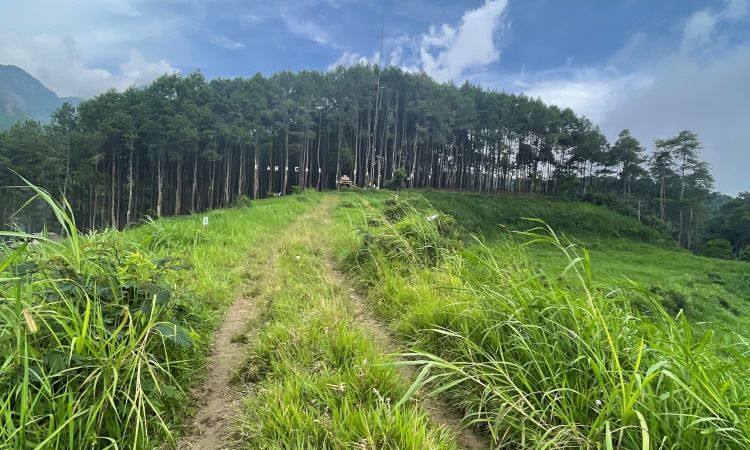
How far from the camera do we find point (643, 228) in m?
42.1

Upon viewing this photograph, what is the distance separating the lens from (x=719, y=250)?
41875 mm

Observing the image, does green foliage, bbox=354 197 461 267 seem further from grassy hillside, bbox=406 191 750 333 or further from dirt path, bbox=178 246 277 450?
dirt path, bbox=178 246 277 450

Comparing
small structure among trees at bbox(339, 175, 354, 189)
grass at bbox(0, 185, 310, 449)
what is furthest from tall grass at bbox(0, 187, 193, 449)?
small structure among trees at bbox(339, 175, 354, 189)

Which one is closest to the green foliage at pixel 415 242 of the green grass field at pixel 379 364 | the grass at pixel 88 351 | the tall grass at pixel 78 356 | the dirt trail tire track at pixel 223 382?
the green grass field at pixel 379 364

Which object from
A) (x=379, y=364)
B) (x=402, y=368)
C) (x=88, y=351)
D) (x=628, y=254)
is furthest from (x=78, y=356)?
(x=628, y=254)

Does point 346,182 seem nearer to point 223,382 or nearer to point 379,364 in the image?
point 223,382

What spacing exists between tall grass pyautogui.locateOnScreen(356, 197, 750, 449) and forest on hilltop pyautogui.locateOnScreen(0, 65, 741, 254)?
123 ft

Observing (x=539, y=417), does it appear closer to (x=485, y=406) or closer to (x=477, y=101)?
(x=485, y=406)

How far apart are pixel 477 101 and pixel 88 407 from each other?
194 ft

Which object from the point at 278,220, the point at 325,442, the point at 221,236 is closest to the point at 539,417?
the point at 325,442

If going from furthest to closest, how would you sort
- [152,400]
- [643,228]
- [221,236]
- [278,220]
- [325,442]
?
1. [643,228]
2. [278,220]
3. [221,236]
4. [152,400]
5. [325,442]

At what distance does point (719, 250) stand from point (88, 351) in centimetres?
5797

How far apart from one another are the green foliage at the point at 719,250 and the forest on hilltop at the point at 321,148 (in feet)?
20.7

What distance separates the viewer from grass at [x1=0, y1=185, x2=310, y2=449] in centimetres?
167
